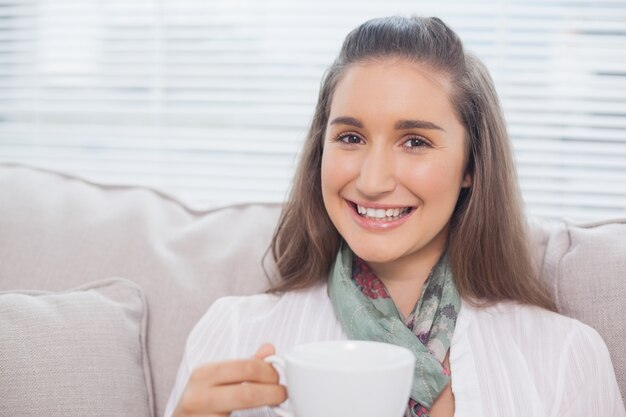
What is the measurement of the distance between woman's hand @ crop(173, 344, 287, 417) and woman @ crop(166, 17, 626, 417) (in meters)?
0.17

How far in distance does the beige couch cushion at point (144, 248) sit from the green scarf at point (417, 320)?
228mm

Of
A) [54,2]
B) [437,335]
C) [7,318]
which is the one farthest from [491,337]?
[54,2]

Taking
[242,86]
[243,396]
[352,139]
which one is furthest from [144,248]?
[242,86]

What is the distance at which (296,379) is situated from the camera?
0.85 m

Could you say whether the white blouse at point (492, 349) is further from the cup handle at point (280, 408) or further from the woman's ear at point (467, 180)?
the cup handle at point (280, 408)

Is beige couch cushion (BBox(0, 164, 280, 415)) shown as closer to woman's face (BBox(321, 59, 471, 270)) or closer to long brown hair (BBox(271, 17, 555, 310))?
long brown hair (BBox(271, 17, 555, 310))

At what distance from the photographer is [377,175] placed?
51.9 inches

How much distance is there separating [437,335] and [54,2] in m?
1.99

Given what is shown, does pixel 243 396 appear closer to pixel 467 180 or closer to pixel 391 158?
A: pixel 391 158

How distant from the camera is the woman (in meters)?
1.32

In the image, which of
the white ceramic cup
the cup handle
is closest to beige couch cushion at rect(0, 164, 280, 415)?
the cup handle

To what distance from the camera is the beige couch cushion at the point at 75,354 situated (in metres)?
1.21

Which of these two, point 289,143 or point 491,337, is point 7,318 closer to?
point 491,337

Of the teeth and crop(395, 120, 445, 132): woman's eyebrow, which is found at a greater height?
crop(395, 120, 445, 132): woman's eyebrow
